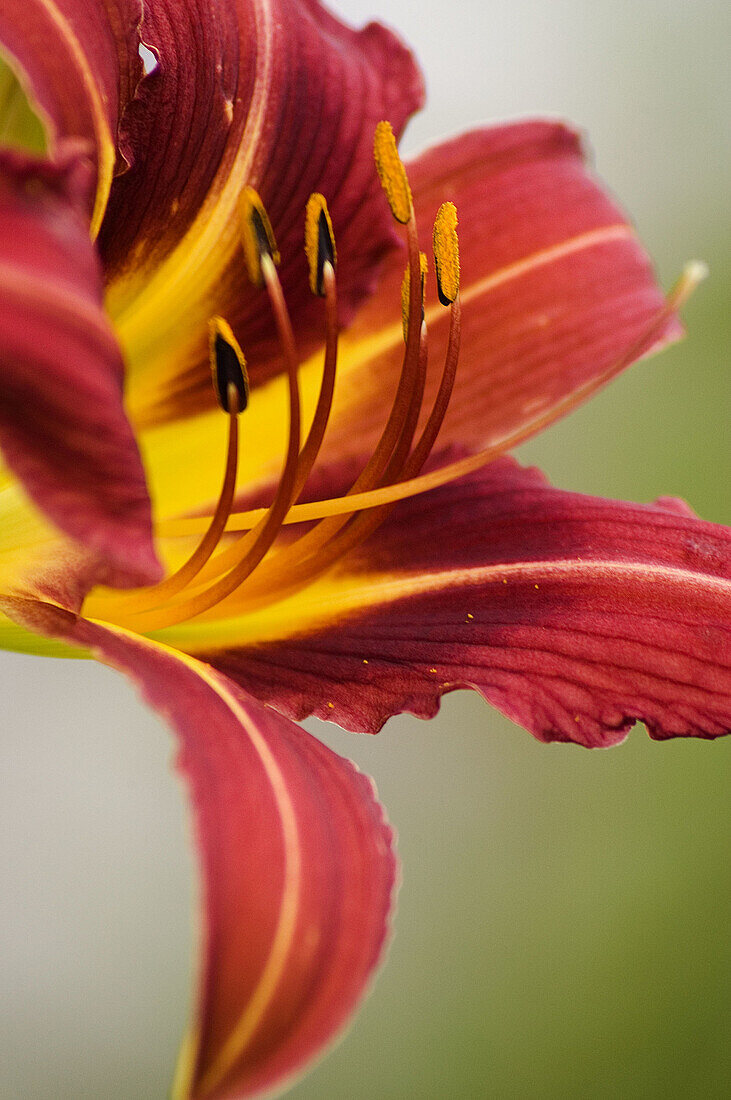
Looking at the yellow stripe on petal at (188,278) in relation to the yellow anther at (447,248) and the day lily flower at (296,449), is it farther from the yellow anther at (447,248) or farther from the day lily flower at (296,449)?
the yellow anther at (447,248)

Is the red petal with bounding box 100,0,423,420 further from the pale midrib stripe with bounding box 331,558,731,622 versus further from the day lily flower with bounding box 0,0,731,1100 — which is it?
the pale midrib stripe with bounding box 331,558,731,622

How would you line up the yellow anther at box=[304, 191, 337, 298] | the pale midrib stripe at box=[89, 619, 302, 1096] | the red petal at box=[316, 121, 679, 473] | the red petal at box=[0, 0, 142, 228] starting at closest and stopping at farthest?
the pale midrib stripe at box=[89, 619, 302, 1096] < the red petal at box=[0, 0, 142, 228] < the yellow anther at box=[304, 191, 337, 298] < the red petal at box=[316, 121, 679, 473]

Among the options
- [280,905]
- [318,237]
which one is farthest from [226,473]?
[280,905]

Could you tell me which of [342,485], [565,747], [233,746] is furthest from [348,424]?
[565,747]

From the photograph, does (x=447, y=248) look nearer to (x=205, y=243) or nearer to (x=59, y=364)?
(x=205, y=243)

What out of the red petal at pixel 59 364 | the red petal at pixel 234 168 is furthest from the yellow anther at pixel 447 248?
the red petal at pixel 59 364

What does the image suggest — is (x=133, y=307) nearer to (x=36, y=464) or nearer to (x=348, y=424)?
(x=348, y=424)

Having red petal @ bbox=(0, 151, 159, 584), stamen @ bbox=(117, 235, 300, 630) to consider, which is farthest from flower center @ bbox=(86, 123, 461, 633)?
red petal @ bbox=(0, 151, 159, 584)
